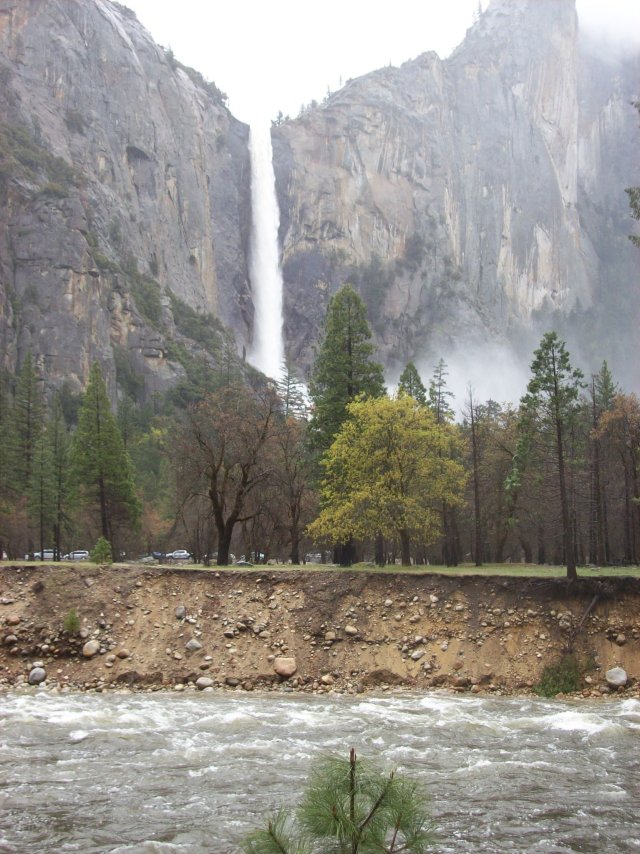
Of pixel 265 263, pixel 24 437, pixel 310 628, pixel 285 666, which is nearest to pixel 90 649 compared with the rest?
pixel 285 666

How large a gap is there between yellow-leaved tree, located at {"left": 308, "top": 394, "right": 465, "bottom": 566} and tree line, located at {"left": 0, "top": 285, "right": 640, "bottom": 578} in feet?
0.24

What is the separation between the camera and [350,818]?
21.5 feet

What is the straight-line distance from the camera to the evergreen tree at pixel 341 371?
37844mm

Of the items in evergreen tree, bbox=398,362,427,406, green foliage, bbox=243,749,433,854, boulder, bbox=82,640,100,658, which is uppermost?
evergreen tree, bbox=398,362,427,406

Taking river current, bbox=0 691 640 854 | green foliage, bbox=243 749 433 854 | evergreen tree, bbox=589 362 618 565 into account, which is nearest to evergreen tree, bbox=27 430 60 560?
river current, bbox=0 691 640 854

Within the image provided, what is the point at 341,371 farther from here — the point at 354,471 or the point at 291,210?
the point at 291,210

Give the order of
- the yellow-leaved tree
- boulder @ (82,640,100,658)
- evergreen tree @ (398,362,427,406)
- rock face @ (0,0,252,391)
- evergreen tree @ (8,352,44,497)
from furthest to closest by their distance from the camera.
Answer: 1. rock face @ (0,0,252,391)
2. evergreen tree @ (8,352,44,497)
3. evergreen tree @ (398,362,427,406)
4. the yellow-leaved tree
5. boulder @ (82,640,100,658)

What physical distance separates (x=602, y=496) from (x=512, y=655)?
18.6 m

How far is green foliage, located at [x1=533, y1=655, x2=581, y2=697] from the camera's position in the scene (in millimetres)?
22500

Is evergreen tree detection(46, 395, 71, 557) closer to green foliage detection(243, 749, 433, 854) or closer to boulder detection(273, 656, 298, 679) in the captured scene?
boulder detection(273, 656, 298, 679)

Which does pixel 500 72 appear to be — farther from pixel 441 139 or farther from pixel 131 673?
pixel 131 673

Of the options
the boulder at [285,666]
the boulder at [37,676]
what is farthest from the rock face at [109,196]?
the boulder at [285,666]

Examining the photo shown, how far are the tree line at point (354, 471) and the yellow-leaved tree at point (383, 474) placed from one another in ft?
0.24

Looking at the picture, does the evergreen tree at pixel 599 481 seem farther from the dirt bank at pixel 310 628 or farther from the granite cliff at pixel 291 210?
the granite cliff at pixel 291 210
